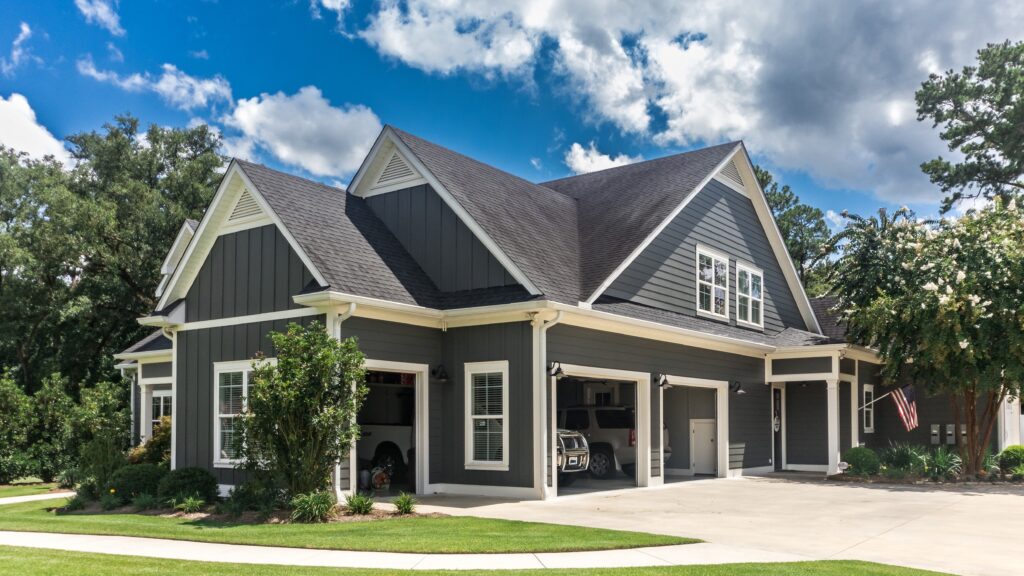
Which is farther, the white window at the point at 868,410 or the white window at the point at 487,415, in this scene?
the white window at the point at 868,410

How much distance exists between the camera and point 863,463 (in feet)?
71.5

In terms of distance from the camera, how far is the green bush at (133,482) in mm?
15938

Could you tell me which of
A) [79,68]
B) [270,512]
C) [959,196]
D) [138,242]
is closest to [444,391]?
[270,512]

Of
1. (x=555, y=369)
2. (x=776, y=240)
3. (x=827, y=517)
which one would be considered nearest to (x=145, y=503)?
(x=555, y=369)

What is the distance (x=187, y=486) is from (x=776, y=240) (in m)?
18.2

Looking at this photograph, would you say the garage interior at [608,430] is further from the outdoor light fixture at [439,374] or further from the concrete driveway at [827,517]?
the outdoor light fixture at [439,374]

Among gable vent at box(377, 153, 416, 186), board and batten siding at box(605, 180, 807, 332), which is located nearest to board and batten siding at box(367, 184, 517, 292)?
gable vent at box(377, 153, 416, 186)

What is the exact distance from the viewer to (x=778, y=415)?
83.1 feet

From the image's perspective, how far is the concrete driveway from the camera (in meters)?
10.8

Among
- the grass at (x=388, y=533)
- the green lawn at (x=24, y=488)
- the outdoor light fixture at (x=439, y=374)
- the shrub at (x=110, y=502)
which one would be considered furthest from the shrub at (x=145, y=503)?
the green lawn at (x=24, y=488)

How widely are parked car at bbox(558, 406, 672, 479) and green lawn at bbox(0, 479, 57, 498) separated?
1235cm

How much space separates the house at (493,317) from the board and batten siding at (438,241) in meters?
0.04

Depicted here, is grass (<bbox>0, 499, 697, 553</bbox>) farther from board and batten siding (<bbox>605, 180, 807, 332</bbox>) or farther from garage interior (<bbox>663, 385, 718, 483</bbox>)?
garage interior (<bbox>663, 385, 718, 483</bbox>)

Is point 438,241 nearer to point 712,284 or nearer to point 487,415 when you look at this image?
point 487,415
